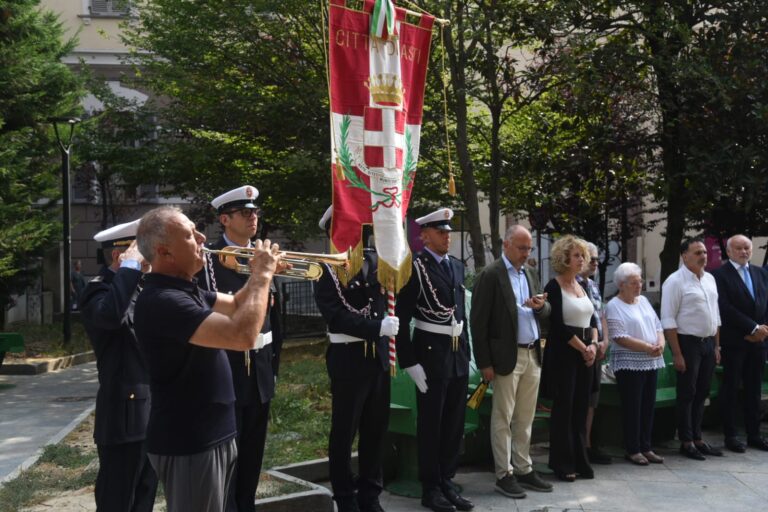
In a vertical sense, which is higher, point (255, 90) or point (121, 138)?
point (255, 90)


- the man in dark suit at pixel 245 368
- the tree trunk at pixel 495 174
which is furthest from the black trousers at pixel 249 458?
the tree trunk at pixel 495 174

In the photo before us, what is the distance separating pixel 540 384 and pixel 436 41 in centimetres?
738

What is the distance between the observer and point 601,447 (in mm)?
8469

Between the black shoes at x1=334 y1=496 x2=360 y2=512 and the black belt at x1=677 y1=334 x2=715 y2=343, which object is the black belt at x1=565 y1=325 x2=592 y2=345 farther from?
the black shoes at x1=334 y1=496 x2=360 y2=512

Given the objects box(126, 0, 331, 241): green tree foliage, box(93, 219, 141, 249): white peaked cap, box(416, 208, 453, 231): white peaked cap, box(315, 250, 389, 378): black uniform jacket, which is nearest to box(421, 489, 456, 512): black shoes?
box(315, 250, 389, 378): black uniform jacket

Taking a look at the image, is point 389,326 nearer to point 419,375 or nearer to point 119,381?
point 419,375

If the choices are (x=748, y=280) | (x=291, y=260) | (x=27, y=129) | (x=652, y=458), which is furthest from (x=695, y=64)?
(x=27, y=129)

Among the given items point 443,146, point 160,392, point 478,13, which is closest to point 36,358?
point 443,146

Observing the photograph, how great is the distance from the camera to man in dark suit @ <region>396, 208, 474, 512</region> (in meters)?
6.51

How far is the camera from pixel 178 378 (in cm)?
389

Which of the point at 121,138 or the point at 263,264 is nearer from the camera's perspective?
the point at 263,264

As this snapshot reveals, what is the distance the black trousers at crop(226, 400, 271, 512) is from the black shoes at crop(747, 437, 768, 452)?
17.3ft

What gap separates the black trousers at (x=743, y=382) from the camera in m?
8.67

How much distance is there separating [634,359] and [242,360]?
13.2 ft
